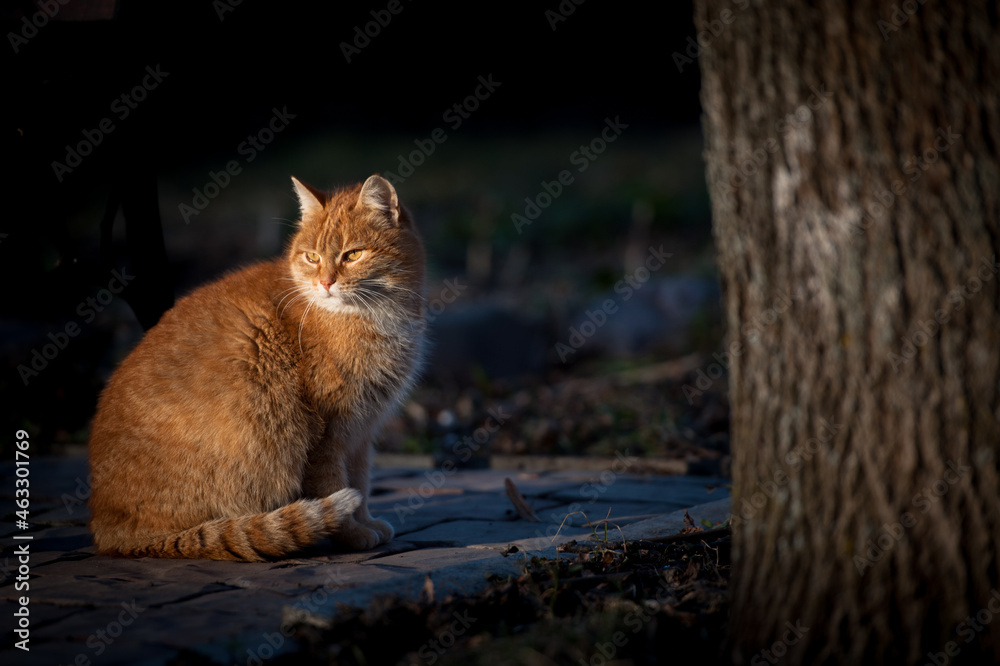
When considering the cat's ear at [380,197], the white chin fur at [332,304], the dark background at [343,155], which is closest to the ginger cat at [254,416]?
the white chin fur at [332,304]

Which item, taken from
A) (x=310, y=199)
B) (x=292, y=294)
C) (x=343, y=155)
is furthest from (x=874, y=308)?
(x=343, y=155)

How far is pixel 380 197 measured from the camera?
3.65 metres

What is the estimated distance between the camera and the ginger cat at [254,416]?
117 inches

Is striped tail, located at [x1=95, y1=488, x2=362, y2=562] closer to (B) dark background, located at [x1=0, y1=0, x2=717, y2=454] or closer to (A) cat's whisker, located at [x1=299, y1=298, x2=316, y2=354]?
(A) cat's whisker, located at [x1=299, y1=298, x2=316, y2=354]

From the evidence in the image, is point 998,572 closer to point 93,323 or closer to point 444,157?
point 93,323

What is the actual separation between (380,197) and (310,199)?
347 millimetres

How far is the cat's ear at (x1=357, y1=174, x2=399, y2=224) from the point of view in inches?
142

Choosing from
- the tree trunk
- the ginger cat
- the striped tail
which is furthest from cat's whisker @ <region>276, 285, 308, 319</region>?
the tree trunk

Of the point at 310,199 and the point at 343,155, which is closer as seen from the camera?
the point at 310,199

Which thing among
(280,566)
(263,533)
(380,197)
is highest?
(380,197)

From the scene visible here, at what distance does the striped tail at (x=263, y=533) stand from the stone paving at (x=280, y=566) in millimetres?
60

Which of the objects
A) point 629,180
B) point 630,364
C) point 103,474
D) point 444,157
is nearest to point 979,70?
point 103,474

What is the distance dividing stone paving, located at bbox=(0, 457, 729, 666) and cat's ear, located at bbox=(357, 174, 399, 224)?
1419 millimetres

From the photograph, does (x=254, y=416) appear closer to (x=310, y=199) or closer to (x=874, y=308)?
(x=310, y=199)
